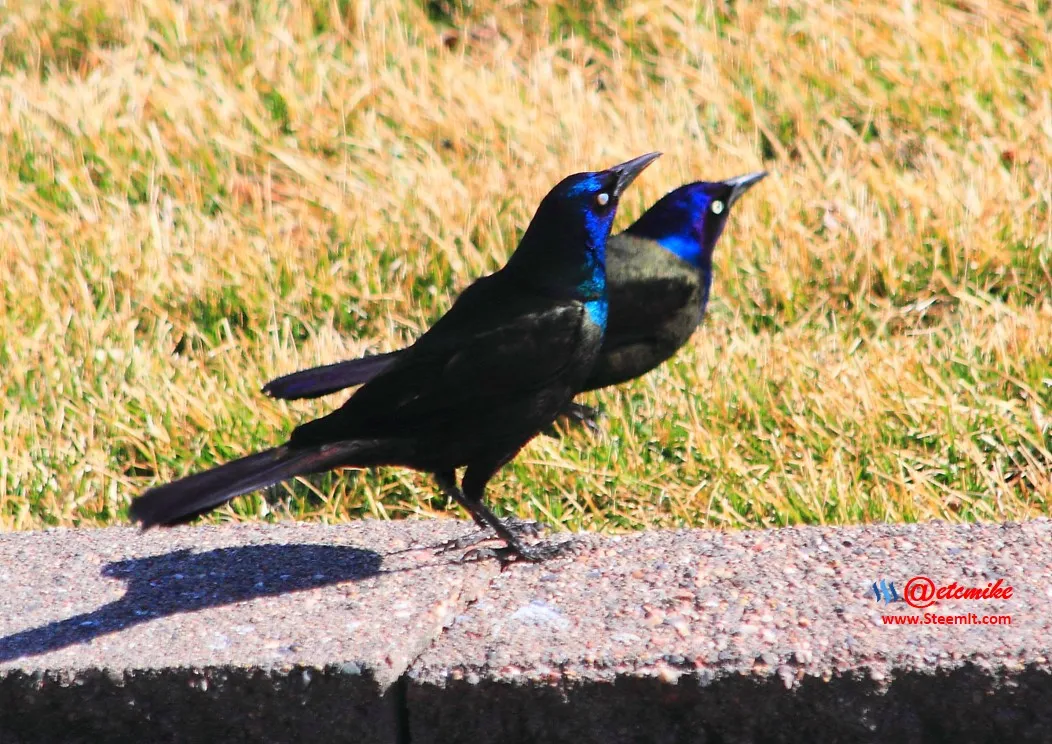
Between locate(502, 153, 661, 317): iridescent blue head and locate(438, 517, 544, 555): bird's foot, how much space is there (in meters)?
0.56

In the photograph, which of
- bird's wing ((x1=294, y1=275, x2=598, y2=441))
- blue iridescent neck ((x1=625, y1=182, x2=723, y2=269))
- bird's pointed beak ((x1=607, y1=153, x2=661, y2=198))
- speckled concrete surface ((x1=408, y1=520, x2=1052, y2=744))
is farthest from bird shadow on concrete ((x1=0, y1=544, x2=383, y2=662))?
blue iridescent neck ((x1=625, y1=182, x2=723, y2=269))

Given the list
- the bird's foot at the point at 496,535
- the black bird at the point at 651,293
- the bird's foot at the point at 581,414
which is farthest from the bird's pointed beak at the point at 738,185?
the bird's foot at the point at 496,535

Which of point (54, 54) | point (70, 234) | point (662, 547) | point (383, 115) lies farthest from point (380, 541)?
point (54, 54)

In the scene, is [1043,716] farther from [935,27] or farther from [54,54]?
[54,54]

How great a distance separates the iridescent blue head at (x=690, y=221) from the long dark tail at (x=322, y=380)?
45.2 inches

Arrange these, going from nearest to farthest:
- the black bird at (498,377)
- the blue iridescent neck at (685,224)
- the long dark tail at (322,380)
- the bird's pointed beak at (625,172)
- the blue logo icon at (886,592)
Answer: the blue logo icon at (886,592)
the black bird at (498,377)
the bird's pointed beak at (625,172)
the long dark tail at (322,380)
the blue iridescent neck at (685,224)

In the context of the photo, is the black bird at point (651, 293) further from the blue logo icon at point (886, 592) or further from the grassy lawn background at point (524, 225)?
the blue logo icon at point (886, 592)

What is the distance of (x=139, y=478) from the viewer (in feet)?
13.2

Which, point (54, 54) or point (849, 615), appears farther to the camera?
point (54, 54)

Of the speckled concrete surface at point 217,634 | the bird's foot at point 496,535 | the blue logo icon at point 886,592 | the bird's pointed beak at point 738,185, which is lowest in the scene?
the bird's foot at point 496,535

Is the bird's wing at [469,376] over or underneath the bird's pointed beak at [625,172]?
underneath

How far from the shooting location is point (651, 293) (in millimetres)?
4043

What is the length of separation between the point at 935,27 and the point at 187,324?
3252 mm

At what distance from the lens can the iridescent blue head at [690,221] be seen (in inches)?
169
